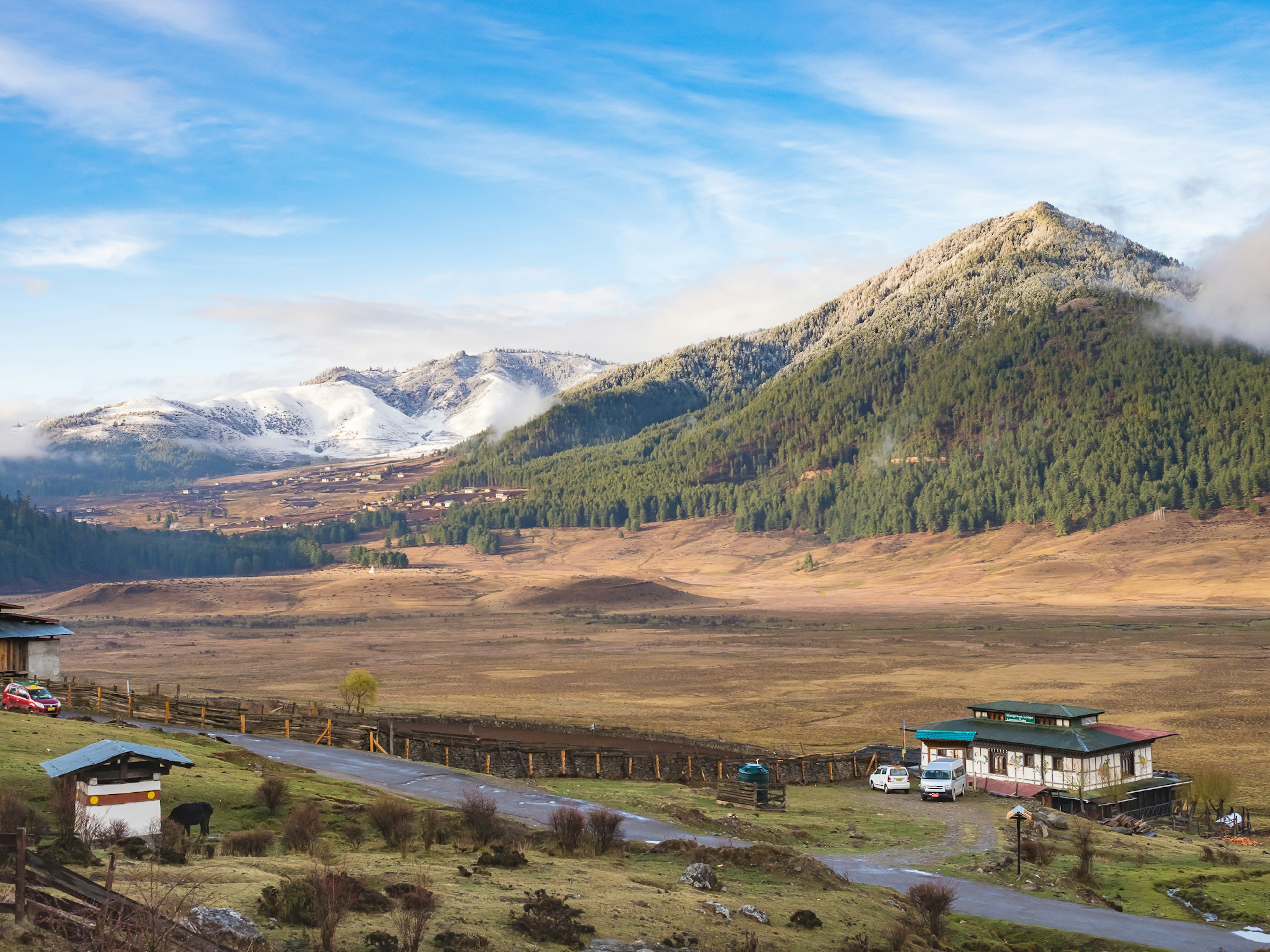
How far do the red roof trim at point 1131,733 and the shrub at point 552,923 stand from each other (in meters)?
37.2

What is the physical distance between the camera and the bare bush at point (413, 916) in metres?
17.9

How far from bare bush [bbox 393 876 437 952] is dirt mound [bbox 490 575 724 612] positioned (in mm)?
147238

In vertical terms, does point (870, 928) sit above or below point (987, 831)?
above

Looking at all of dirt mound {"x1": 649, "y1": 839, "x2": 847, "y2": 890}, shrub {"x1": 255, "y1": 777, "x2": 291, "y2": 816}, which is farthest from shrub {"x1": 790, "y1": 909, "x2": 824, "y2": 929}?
shrub {"x1": 255, "y1": 777, "x2": 291, "y2": 816}

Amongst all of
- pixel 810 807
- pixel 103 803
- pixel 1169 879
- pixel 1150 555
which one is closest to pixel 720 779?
pixel 810 807

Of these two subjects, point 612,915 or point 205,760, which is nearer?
point 612,915

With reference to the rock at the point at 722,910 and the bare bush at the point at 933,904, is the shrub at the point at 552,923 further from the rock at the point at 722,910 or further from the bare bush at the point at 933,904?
the bare bush at the point at 933,904

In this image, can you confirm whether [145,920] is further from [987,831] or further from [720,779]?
[720,779]

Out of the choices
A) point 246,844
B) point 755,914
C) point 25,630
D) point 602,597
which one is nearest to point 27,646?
point 25,630

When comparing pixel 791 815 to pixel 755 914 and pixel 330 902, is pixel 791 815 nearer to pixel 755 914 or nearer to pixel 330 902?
pixel 755 914

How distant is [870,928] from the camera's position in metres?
23.6

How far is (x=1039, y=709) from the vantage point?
5231cm

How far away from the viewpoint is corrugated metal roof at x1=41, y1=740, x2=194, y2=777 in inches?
944

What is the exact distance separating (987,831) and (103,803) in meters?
28.0
